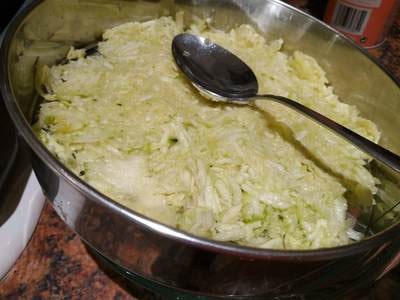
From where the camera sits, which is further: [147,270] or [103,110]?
[103,110]

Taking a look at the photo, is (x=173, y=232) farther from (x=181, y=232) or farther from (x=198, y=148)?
(x=198, y=148)

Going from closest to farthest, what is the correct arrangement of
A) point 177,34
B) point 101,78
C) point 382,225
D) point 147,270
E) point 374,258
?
point 147,270, point 374,258, point 382,225, point 101,78, point 177,34

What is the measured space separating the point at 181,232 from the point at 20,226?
0.45 m

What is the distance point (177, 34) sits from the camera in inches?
45.9

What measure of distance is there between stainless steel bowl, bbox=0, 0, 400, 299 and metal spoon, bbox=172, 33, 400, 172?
0.56 ft

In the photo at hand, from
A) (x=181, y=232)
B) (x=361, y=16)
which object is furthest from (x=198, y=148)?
(x=361, y=16)

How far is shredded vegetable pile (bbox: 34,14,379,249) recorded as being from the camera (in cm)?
80

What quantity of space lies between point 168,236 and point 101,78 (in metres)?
0.54

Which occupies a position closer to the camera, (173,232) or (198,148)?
(173,232)

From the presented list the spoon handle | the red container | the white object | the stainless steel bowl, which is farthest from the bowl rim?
the red container

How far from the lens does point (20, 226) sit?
0.88 metres

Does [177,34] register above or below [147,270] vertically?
above

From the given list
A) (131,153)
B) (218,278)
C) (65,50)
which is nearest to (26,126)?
(131,153)

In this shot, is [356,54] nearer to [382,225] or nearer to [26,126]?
[382,225]
